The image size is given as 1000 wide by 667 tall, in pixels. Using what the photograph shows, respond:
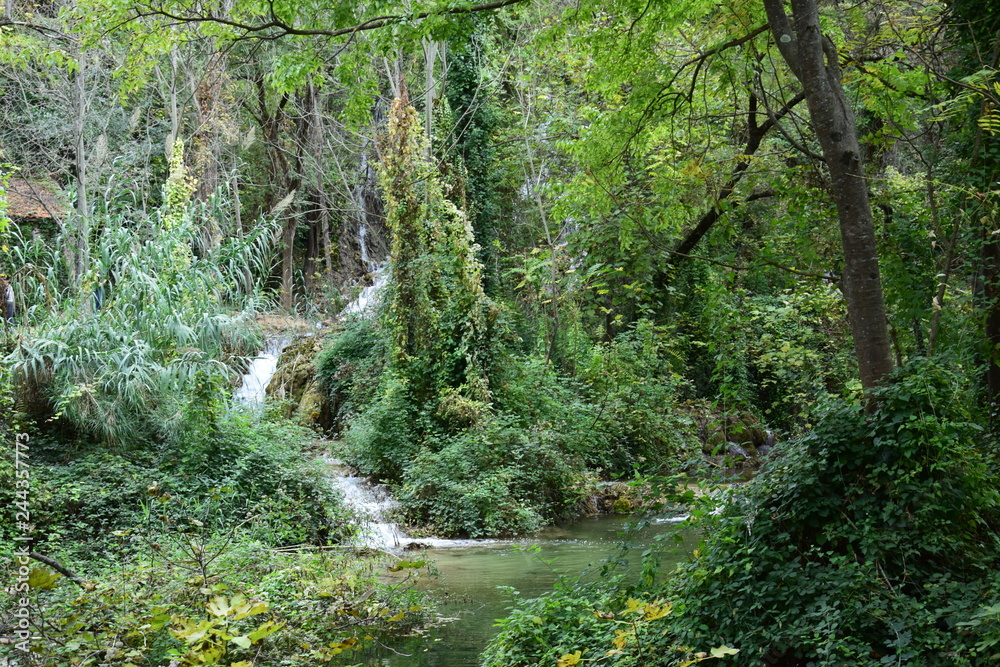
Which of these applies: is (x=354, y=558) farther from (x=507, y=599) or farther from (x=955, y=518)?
(x=955, y=518)

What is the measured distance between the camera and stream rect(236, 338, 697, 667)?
588 cm

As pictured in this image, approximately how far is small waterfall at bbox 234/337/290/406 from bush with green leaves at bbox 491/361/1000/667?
11791mm

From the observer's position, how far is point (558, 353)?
15.9 m

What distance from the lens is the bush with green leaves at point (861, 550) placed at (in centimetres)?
392

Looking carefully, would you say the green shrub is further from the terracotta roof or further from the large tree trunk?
the terracotta roof

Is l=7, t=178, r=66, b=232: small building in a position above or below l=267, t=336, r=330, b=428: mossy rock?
above

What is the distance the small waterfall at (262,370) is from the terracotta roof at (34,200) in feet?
21.5

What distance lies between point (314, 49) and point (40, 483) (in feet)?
17.5

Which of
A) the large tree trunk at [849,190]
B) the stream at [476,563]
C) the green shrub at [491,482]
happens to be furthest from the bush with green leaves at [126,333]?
the large tree trunk at [849,190]

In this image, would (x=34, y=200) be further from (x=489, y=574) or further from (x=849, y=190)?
(x=849, y=190)

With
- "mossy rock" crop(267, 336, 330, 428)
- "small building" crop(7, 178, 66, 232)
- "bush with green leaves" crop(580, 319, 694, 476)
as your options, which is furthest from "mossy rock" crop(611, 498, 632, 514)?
"small building" crop(7, 178, 66, 232)

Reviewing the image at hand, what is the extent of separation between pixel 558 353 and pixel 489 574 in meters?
7.88

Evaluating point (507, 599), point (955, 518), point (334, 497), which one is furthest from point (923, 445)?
point (334, 497)

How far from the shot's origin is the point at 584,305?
15.7 m
